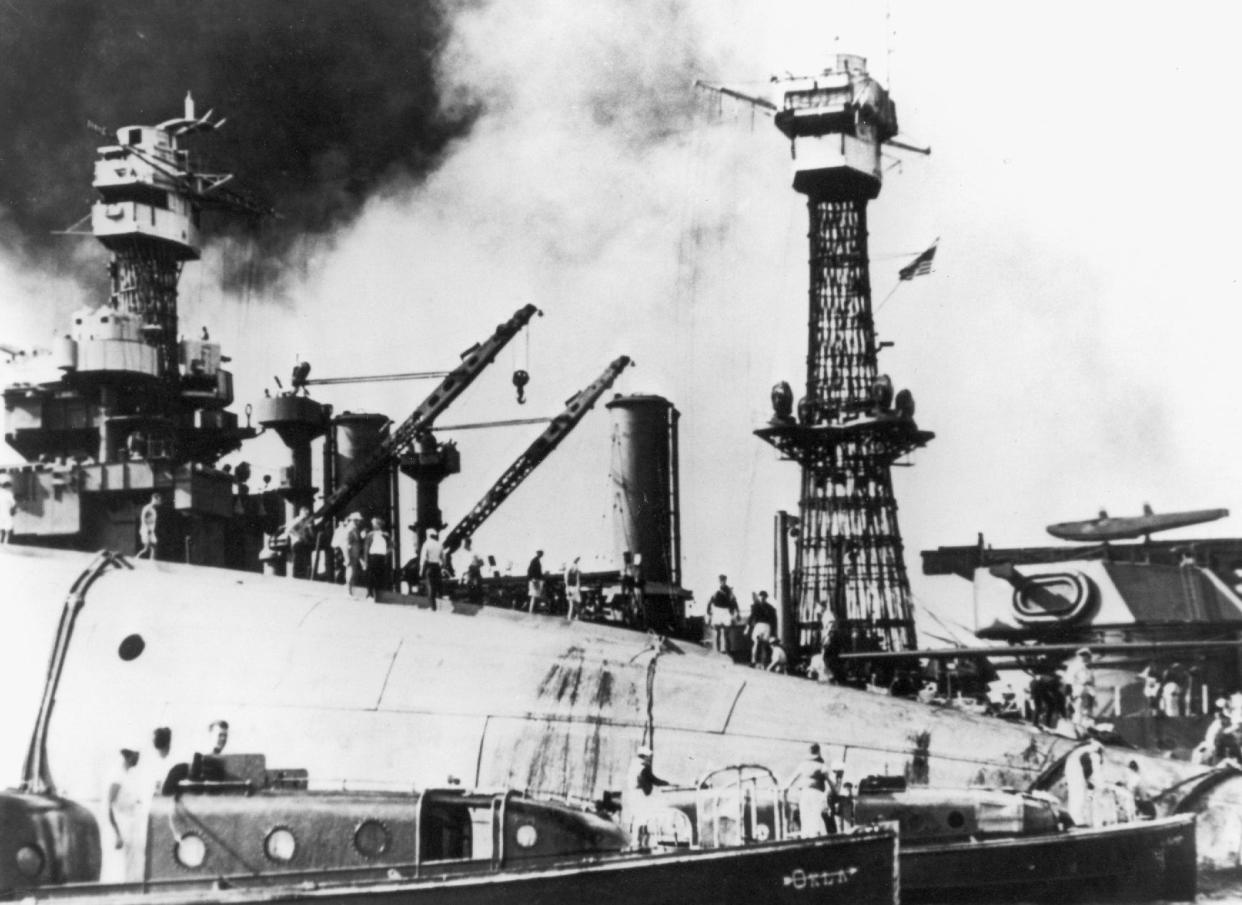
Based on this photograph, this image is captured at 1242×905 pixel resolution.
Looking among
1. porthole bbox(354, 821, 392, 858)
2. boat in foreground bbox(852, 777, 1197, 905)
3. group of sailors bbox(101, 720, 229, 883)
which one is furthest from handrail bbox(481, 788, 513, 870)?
boat in foreground bbox(852, 777, 1197, 905)

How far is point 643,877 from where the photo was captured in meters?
13.5

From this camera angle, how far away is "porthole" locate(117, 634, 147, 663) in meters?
19.5

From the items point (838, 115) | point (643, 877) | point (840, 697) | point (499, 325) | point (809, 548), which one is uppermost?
point (838, 115)

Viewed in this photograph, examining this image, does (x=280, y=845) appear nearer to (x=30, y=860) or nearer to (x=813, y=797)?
(x=30, y=860)

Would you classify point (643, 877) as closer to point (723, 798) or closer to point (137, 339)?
point (723, 798)

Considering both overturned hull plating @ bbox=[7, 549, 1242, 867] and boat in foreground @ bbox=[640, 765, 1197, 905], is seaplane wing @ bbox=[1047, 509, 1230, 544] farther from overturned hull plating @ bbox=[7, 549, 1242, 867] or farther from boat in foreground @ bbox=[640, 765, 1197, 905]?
boat in foreground @ bbox=[640, 765, 1197, 905]

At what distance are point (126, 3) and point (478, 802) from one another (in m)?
16.5

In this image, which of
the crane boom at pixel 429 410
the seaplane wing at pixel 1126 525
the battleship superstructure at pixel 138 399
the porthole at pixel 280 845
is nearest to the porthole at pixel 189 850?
the porthole at pixel 280 845

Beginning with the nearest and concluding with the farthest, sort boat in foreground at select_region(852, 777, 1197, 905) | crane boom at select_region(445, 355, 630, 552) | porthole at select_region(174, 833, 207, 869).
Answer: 1. porthole at select_region(174, 833, 207, 869)
2. boat in foreground at select_region(852, 777, 1197, 905)
3. crane boom at select_region(445, 355, 630, 552)

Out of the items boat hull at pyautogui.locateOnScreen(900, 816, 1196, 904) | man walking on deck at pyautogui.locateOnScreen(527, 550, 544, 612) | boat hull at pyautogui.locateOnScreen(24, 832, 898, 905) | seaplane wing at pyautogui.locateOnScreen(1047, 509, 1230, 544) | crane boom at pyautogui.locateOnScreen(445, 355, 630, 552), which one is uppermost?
crane boom at pyautogui.locateOnScreen(445, 355, 630, 552)

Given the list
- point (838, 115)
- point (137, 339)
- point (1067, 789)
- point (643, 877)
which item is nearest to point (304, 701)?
point (643, 877)

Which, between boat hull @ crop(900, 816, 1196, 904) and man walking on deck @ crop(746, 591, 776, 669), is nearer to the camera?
boat hull @ crop(900, 816, 1196, 904)

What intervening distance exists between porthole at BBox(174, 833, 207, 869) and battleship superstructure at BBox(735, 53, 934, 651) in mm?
46381

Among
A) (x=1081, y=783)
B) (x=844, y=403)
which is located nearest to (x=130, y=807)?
(x=1081, y=783)
